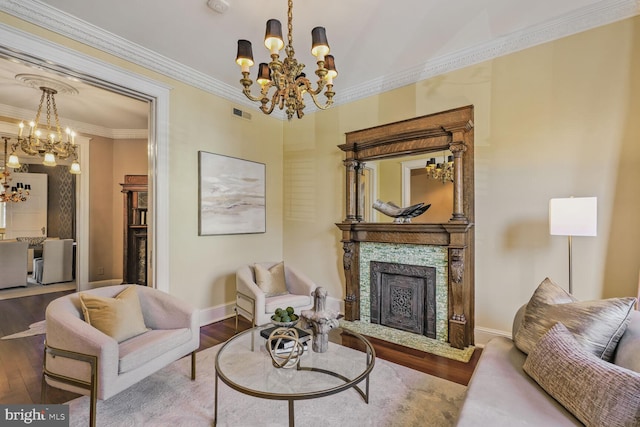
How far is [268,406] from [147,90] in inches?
126

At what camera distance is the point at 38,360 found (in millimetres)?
2736

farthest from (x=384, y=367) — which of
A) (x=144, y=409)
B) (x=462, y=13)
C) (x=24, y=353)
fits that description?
(x=24, y=353)

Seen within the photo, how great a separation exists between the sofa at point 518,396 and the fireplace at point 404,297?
5.08 feet

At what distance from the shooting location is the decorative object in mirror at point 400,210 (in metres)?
3.42

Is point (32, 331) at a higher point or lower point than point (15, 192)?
lower

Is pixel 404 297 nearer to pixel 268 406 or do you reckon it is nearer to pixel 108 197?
pixel 268 406

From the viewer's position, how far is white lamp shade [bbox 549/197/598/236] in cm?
217

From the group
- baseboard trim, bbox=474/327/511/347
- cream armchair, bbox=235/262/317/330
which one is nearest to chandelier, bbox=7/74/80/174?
cream armchair, bbox=235/262/317/330

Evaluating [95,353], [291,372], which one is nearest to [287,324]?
[291,372]

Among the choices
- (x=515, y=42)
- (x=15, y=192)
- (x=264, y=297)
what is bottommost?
(x=264, y=297)

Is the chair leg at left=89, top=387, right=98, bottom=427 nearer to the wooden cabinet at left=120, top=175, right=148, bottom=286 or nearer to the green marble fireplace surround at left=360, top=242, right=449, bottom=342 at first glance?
the green marble fireplace surround at left=360, top=242, right=449, bottom=342

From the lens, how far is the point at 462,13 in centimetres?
259

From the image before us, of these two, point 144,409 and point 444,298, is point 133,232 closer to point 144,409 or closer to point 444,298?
point 144,409

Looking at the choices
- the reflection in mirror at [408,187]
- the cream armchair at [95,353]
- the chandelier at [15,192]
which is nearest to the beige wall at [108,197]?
the chandelier at [15,192]
